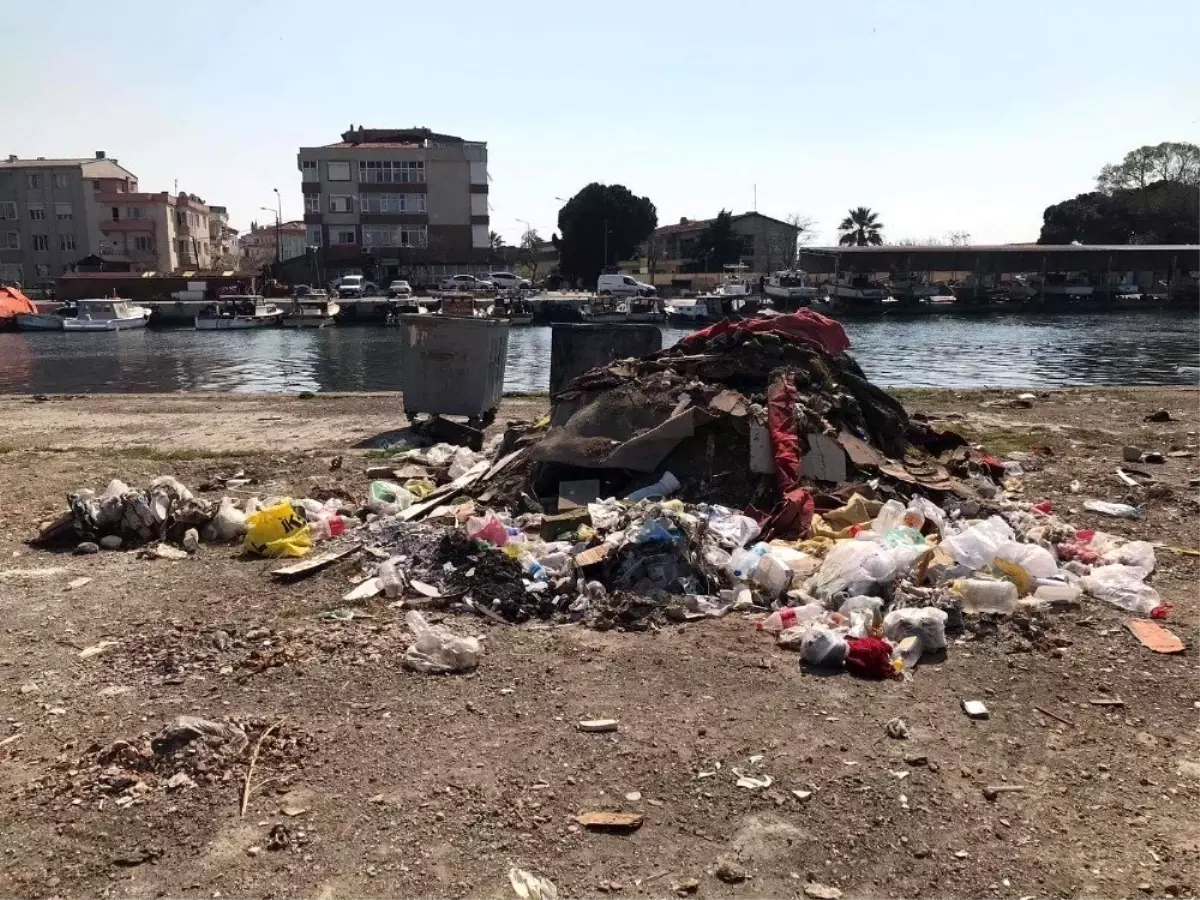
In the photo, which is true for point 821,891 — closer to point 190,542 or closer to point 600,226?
point 190,542

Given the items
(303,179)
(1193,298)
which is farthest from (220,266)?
(1193,298)

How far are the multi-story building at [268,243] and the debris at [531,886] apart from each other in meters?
93.8

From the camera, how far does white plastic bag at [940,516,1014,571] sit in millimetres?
4699

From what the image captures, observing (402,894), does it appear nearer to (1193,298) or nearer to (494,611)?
Result: (494,611)

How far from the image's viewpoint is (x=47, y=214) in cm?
7644

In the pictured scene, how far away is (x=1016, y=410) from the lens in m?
11.2

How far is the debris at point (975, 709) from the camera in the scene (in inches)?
134

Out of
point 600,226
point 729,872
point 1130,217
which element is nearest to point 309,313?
point 600,226

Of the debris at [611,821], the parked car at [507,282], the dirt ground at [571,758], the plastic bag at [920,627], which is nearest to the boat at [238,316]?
the parked car at [507,282]

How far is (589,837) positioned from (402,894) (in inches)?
21.9

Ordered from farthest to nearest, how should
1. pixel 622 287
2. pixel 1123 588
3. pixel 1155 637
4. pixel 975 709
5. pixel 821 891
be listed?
1. pixel 622 287
2. pixel 1123 588
3. pixel 1155 637
4. pixel 975 709
5. pixel 821 891

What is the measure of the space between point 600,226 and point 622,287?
14.0 meters

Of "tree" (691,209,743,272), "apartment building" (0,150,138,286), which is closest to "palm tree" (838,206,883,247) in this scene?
"tree" (691,209,743,272)

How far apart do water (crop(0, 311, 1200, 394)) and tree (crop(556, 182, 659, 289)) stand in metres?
21.6
